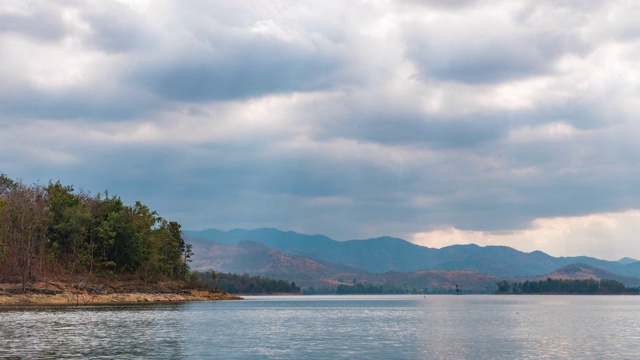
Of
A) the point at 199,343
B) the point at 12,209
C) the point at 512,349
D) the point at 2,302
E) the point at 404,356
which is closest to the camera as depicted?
the point at 404,356

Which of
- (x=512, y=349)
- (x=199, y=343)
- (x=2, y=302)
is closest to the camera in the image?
(x=512, y=349)

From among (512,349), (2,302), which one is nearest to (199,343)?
(512,349)

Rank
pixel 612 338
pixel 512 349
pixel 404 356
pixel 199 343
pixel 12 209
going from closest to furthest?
pixel 404 356, pixel 512 349, pixel 199 343, pixel 612 338, pixel 12 209

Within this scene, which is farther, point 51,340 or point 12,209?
point 12,209

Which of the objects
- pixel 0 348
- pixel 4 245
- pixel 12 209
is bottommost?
pixel 0 348

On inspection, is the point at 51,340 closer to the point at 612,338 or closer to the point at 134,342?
the point at 134,342

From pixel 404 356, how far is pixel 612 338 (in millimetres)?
38247

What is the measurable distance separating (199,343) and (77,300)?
132 m

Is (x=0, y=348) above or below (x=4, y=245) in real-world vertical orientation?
below

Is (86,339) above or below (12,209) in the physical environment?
below

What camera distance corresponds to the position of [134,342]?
245 feet

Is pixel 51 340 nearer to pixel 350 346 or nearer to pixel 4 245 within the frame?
pixel 350 346

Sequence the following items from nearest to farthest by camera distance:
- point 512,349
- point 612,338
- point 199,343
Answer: point 512,349, point 199,343, point 612,338

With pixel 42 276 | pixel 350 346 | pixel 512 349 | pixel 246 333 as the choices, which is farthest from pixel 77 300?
pixel 512 349
